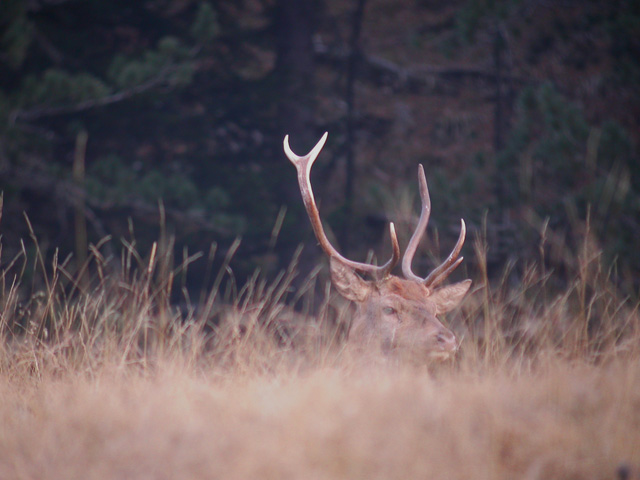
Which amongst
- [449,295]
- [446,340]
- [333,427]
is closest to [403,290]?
[449,295]

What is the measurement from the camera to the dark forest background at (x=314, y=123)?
29.4 ft

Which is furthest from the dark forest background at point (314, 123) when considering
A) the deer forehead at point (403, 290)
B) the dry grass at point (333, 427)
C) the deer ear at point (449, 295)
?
the dry grass at point (333, 427)

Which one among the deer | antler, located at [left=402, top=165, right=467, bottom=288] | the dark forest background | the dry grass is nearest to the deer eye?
the deer

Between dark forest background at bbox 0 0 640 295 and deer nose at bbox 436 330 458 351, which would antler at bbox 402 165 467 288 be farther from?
dark forest background at bbox 0 0 640 295

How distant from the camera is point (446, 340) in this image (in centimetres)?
424

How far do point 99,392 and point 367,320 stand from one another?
210cm

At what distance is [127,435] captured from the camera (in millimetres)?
2621

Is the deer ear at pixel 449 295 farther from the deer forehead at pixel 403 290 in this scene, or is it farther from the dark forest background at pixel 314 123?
the dark forest background at pixel 314 123

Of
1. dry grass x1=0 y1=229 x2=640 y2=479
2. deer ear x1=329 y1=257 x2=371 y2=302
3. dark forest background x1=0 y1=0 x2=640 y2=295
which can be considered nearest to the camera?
dry grass x1=0 y1=229 x2=640 y2=479

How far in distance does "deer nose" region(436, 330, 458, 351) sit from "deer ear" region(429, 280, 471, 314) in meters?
0.78

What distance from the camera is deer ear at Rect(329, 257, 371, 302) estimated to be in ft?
16.2

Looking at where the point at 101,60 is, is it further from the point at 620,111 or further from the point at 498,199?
the point at 620,111

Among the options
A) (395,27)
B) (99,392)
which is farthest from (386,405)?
(395,27)

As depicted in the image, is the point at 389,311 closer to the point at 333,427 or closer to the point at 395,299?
the point at 395,299
